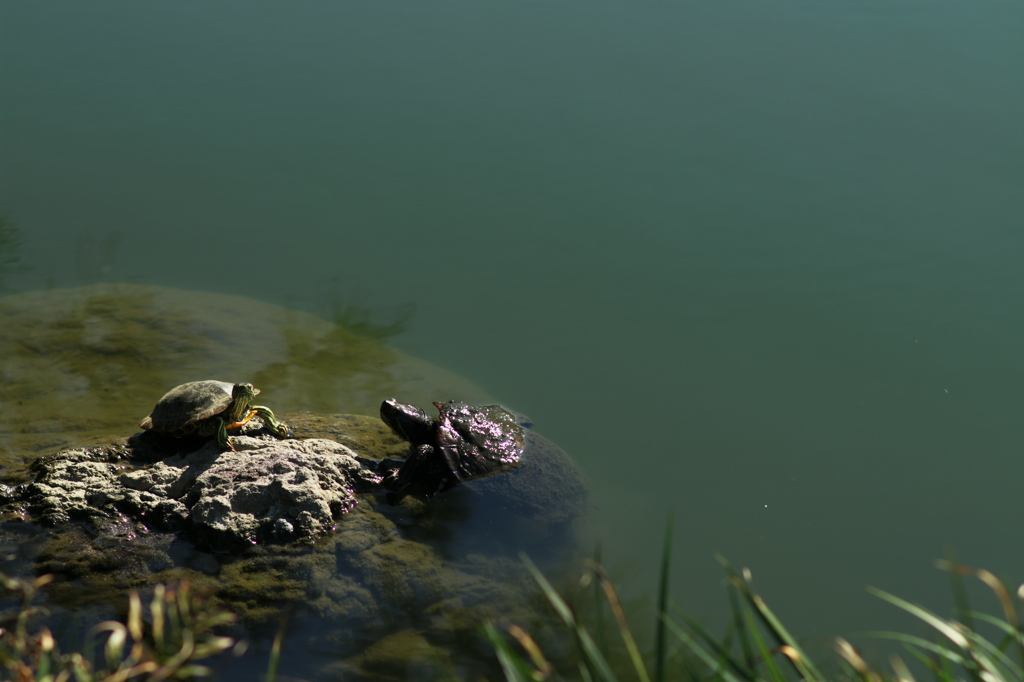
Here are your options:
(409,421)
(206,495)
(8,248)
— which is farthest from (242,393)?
(8,248)

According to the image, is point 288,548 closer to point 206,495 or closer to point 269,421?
point 206,495

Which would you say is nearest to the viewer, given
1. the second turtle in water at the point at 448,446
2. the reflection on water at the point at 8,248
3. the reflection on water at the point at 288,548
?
the reflection on water at the point at 288,548

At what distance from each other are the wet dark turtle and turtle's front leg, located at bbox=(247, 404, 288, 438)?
476 mm

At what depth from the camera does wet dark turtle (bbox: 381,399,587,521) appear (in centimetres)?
366

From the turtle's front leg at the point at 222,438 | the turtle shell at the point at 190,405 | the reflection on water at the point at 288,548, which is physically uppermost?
the turtle shell at the point at 190,405

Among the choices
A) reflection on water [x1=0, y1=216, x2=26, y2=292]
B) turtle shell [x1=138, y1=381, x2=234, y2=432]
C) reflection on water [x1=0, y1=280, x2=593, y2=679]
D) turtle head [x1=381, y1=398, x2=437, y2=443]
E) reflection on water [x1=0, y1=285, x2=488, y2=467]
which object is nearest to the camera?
reflection on water [x1=0, y1=280, x2=593, y2=679]

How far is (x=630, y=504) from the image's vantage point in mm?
4137

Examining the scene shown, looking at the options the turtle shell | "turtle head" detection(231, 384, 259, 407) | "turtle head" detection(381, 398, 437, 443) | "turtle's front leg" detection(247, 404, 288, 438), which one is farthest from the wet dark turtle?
the turtle shell

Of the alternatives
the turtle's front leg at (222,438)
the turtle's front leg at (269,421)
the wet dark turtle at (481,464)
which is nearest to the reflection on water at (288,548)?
the wet dark turtle at (481,464)

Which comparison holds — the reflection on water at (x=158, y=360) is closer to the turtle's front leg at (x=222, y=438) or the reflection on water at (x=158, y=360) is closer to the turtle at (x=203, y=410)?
the turtle at (x=203, y=410)

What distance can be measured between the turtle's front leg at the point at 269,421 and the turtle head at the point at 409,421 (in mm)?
479

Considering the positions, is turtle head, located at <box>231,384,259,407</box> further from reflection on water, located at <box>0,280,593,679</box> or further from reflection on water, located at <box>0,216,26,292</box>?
reflection on water, located at <box>0,216,26,292</box>

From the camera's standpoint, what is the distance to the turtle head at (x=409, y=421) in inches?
149

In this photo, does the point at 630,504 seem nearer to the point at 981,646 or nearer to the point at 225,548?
the point at 225,548
